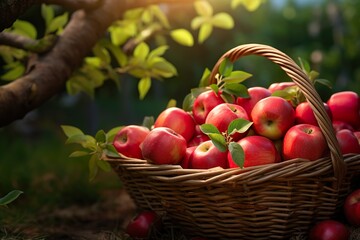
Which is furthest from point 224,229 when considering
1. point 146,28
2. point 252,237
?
point 146,28

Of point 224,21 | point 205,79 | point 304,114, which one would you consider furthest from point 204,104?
point 224,21

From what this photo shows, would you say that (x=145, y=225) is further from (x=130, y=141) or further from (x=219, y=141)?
(x=219, y=141)

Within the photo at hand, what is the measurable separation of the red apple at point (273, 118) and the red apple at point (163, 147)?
234mm

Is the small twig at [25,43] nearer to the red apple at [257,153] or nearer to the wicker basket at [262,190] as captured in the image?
the wicker basket at [262,190]

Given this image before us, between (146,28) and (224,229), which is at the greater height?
(146,28)

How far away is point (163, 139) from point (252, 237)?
0.38m

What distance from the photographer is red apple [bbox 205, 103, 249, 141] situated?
4.79 feet

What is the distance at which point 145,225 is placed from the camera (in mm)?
1538

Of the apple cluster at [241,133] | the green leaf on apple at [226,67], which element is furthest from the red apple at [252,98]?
the green leaf on apple at [226,67]

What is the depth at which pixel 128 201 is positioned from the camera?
91.4 inches

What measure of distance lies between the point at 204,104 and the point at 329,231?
0.55m

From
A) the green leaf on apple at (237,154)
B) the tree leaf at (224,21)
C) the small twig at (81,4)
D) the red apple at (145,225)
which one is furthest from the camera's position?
the tree leaf at (224,21)

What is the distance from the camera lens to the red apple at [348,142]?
144 centimetres

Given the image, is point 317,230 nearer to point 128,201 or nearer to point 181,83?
point 128,201
